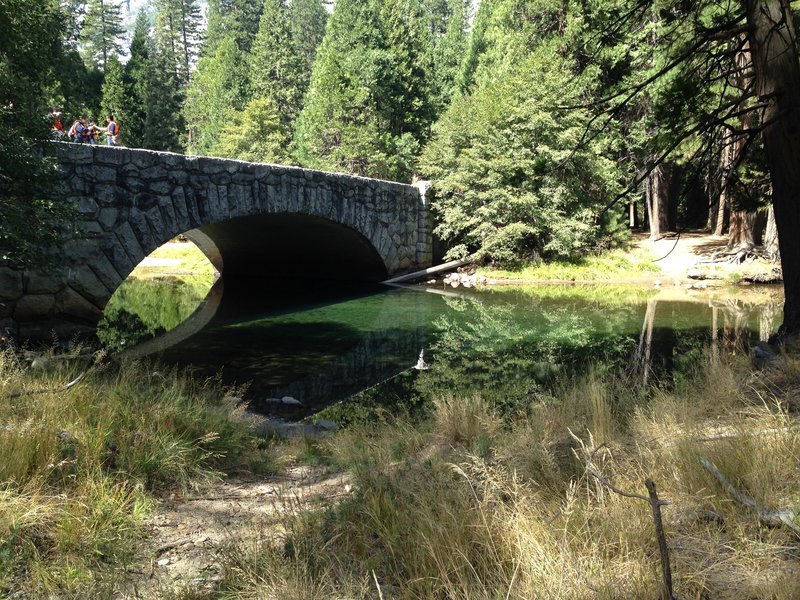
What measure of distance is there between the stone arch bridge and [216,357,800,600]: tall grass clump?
5.42m

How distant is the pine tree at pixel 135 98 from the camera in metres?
38.4

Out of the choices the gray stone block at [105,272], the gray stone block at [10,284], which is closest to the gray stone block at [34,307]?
the gray stone block at [10,284]

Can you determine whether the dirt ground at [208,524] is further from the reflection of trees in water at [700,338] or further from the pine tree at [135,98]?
the pine tree at [135,98]

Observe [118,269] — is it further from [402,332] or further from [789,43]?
[789,43]

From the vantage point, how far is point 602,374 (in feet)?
23.5

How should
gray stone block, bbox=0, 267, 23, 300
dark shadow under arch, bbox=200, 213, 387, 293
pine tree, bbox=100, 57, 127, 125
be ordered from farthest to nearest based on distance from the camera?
pine tree, bbox=100, 57, 127, 125 < dark shadow under arch, bbox=200, 213, 387, 293 < gray stone block, bbox=0, 267, 23, 300

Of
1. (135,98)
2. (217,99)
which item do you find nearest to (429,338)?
(217,99)

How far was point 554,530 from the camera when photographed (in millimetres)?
2207

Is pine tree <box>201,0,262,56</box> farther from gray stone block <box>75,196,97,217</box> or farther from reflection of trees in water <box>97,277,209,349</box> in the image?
gray stone block <box>75,196,97,217</box>

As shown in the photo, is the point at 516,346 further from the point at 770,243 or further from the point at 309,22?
the point at 309,22

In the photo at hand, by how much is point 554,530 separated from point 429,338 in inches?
337

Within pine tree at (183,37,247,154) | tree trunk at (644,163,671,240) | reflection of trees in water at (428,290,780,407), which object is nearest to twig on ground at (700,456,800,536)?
reflection of trees in water at (428,290,780,407)

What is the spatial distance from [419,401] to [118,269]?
5.70 m

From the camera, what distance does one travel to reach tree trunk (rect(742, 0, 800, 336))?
4723 millimetres
